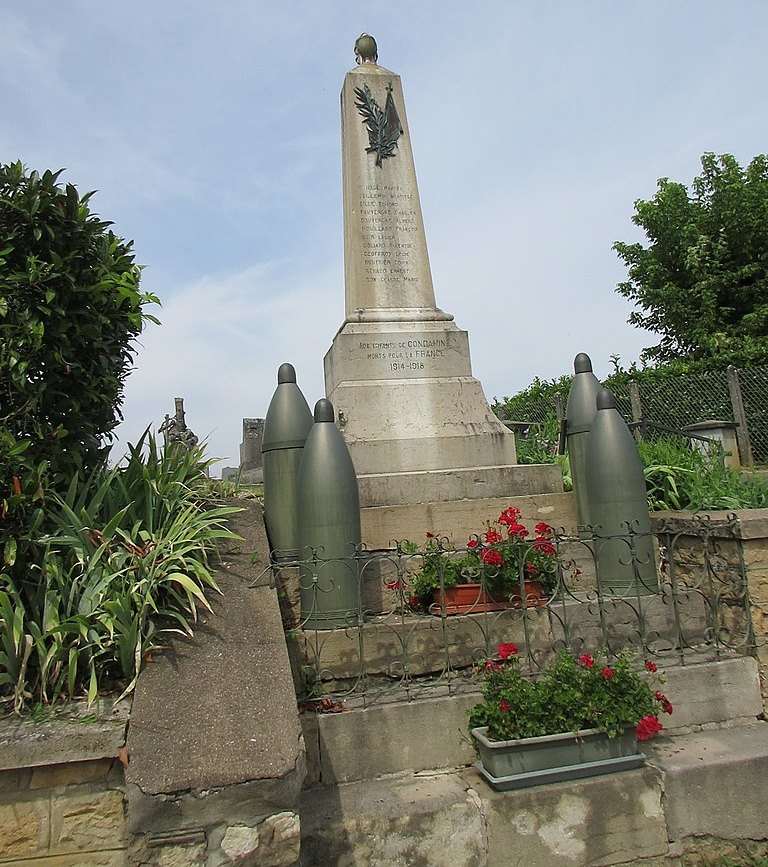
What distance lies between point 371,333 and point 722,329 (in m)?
14.3

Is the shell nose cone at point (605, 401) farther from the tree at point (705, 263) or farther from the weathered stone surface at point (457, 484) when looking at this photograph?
the tree at point (705, 263)

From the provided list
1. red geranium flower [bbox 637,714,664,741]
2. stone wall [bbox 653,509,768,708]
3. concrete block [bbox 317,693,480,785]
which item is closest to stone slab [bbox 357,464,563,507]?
stone wall [bbox 653,509,768,708]

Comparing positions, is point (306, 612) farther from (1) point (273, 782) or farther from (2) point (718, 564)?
(2) point (718, 564)

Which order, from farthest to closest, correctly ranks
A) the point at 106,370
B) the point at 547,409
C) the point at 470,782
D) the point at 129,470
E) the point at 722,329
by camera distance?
1. the point at 722,329
2. the point at 547,409
3. the point at 129,470
4. the point at 106,370
5. the point at 470,782

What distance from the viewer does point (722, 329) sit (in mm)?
17078

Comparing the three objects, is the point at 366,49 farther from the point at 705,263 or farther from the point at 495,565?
the point at 705,263

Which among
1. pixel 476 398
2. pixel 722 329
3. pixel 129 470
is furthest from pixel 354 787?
pixel 722 329

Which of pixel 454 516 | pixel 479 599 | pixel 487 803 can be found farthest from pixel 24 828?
pixel 454 516

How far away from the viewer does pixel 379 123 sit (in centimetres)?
675

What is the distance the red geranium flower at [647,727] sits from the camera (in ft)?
9.81

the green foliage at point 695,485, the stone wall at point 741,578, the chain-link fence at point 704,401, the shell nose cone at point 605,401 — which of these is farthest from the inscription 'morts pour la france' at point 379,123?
the chain-link fence at point 704,401

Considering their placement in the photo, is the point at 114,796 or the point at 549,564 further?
the point at 549,564

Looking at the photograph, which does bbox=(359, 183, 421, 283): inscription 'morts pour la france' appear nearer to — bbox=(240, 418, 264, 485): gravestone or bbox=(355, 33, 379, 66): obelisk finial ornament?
bbox=(355, 33, 379, 66): obelisk finial ornament

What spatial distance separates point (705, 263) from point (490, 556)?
16.7 m
